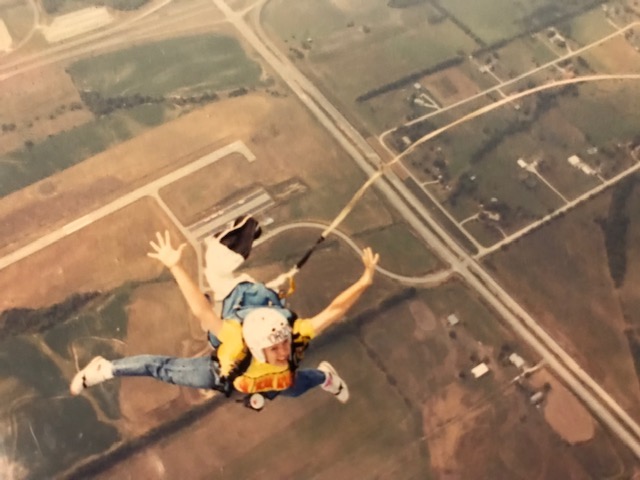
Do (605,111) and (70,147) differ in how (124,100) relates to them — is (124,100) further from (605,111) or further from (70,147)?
(605,111)

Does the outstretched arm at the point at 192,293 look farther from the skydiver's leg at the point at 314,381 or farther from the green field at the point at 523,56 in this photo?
the green field at the point at 523,56

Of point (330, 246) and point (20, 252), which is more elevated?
point (20, 252)

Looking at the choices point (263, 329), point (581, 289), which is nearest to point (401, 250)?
point (581, 289)

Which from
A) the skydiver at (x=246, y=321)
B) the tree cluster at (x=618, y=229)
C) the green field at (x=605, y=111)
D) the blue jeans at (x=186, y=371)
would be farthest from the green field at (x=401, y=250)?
the green field at (x=605, y=111)

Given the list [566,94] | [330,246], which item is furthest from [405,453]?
[566,94]

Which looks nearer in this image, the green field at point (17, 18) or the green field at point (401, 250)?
the green field at point (401, 250)

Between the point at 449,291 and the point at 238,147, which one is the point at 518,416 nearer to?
the point at 449,291

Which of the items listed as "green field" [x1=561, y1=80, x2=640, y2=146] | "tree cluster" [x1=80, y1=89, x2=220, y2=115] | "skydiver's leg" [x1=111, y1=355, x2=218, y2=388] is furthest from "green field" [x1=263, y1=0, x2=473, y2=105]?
"skydiver's leg" [x1=111, y1=355, x2=218, y2=388]
